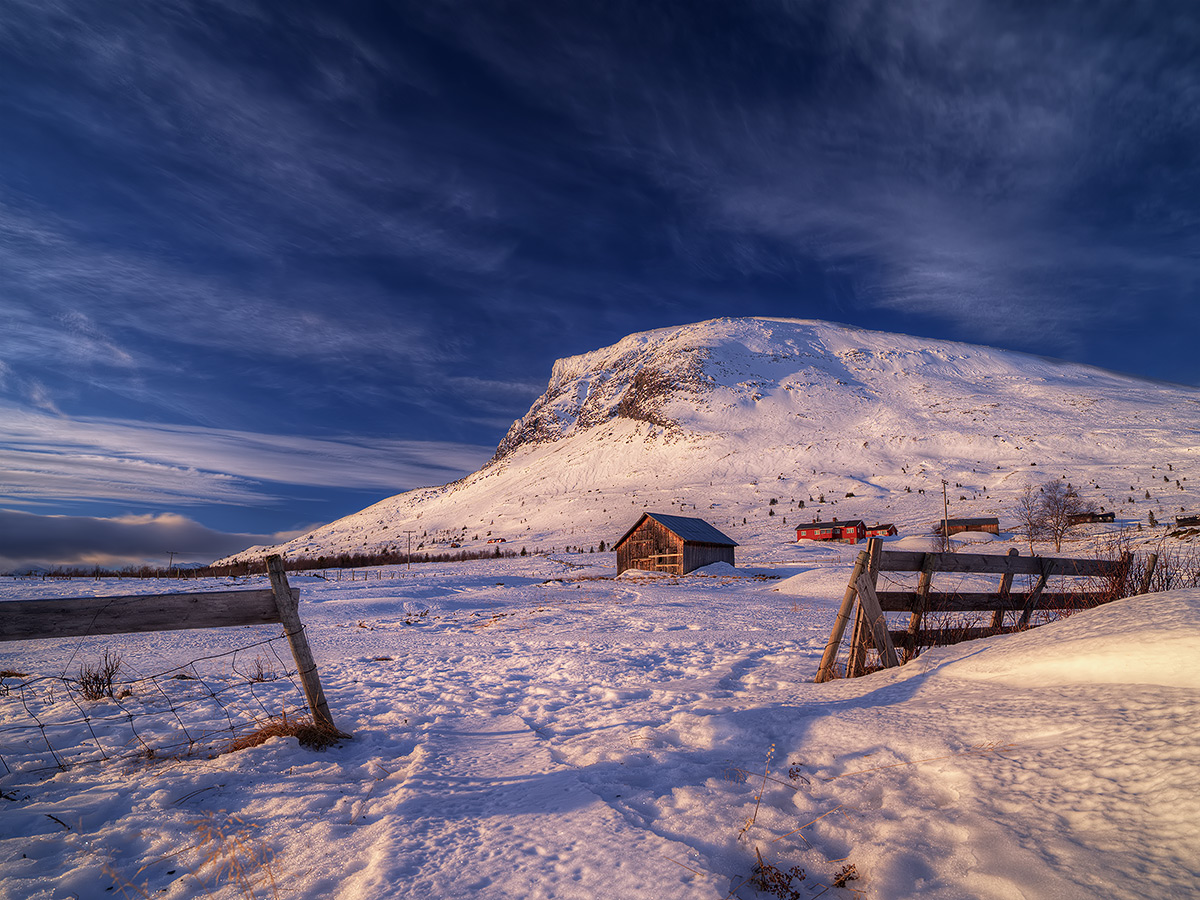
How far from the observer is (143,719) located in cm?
550

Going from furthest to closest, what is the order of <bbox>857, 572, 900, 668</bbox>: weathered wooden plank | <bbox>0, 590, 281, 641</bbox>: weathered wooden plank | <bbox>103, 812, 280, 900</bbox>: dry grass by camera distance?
<bbox>857, 572, 900, 668</bbox>: weathered wooden plank
<bbox>0, 590, 281, 641</bbox>: weathered wooden plank
<bbox>103, 812, 280, 900</bbox>: dry grass

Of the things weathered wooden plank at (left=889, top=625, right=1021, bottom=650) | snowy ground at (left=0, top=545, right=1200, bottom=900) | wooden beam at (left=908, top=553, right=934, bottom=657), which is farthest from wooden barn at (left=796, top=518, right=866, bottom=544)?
snowy ground at (left=0, top=545, right=1200, bottom=900)

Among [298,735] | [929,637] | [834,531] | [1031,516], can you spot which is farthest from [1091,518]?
[298,735]

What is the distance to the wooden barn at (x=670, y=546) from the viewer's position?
30.9m

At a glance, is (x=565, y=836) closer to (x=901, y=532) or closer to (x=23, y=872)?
(x=23, y=872)

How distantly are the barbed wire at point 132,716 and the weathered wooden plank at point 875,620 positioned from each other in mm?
6007

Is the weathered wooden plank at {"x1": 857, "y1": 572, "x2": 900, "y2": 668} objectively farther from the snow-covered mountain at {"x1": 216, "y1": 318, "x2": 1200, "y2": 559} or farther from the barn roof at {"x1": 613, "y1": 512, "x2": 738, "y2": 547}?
the snow-covered mountain at {"x1": 216, "y1": 318, "x2": 1200, "y2": 559}

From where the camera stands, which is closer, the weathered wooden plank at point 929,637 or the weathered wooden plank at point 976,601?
the weathered wooden plank at point 976,601

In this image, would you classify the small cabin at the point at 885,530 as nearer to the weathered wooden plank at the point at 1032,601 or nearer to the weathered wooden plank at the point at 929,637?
the weathered wooden plank at the point at 1032,601

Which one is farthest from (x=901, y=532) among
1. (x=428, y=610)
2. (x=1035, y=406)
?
(x=1035, y=406)

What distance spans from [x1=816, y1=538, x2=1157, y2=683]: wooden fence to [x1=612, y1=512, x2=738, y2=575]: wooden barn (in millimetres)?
23192

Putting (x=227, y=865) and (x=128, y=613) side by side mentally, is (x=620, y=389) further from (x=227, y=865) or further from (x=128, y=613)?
(x=227, y=865)

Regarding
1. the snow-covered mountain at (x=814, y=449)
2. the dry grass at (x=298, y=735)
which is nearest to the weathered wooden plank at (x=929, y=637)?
the dry grass at (x=298, y=735)

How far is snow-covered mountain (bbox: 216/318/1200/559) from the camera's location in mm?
50156
